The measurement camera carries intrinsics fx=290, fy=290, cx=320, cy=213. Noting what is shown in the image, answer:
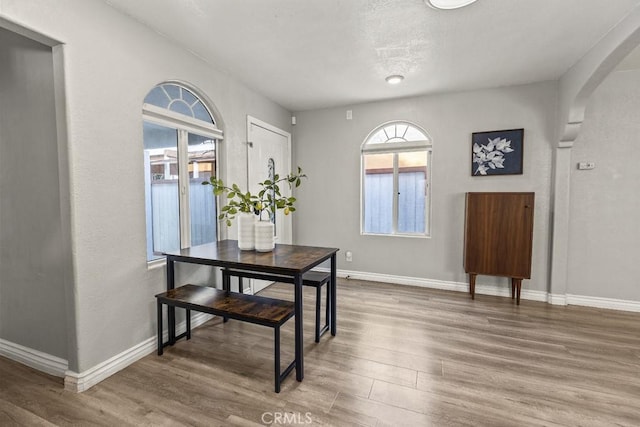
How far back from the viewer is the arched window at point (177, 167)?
233 centimetres

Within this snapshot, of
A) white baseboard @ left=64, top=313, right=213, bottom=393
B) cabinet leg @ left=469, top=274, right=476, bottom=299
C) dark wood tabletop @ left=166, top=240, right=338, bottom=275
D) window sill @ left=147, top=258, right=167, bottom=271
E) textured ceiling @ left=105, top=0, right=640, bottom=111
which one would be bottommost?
white baseboard @ left=64, top=313, right=213, bottom=393

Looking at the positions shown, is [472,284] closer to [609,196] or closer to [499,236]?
[499,236]

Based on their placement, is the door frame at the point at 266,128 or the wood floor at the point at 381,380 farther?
the door frame at the point at 266,128

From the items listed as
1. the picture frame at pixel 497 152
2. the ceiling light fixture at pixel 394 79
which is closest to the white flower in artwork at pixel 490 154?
the picture frame at pixel 497 152

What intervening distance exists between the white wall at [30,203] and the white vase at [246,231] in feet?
3.61

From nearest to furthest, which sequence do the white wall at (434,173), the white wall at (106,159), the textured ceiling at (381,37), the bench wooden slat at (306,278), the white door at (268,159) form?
the white wall at (106,159), the textured ceiling at (381,37), the bench wooden slat at (306,278), the white wall at (434,173), the white door at (268,159)

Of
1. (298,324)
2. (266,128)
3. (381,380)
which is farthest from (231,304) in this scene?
(266,128)

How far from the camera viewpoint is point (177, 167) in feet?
8.45

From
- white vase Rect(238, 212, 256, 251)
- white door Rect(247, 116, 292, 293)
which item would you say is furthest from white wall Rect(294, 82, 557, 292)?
white vase Rect(238, 212, 256, 251)

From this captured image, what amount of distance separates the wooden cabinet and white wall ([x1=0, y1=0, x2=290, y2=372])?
3.15 m

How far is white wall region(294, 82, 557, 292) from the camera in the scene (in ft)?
10.8

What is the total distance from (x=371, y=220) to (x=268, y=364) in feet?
8.20

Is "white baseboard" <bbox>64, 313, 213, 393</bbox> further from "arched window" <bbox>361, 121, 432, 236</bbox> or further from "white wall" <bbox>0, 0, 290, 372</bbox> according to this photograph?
"arched window" <bbox>361, 121, 432, 236</bbox>

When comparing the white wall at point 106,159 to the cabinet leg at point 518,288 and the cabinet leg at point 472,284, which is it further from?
the cabinet leg at point 518,288
